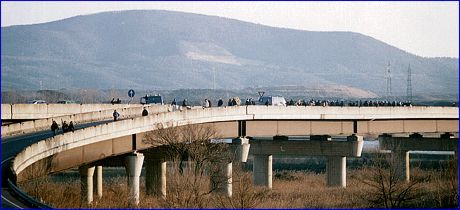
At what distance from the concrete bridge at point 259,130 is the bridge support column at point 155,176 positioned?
1.44 ft

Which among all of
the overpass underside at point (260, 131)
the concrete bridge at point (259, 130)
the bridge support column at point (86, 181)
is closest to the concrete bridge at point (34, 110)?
the bridge support column at point (86, 181)

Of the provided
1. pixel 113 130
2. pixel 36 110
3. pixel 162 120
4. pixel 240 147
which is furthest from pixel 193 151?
pixel 113 130

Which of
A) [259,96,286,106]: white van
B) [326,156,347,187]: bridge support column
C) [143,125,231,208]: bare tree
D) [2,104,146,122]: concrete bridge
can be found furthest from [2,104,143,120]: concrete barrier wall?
[326,156,347,187]: bridge support column

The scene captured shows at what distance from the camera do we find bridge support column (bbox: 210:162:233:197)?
72.5 meters

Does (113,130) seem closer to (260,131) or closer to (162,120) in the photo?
(162,120)

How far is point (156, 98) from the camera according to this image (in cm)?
10706

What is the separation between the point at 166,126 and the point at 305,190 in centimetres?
2813

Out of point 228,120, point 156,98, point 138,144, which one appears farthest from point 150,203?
point 156,98

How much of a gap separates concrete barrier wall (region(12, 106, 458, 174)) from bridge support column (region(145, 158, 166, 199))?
27.3 ft

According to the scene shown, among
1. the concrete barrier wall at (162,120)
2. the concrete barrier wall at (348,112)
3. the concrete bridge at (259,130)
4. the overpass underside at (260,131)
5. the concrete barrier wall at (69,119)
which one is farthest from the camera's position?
the concrete barrier wall at (348,112)

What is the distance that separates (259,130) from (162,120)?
711 inches

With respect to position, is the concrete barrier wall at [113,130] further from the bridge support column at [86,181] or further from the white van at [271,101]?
the white van at [271,101]

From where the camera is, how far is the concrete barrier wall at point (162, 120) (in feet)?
158

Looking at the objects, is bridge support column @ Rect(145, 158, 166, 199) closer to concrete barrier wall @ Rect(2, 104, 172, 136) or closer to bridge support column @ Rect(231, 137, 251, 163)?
concrete barrier wall @ Rect(2, 104, 172, 136)
